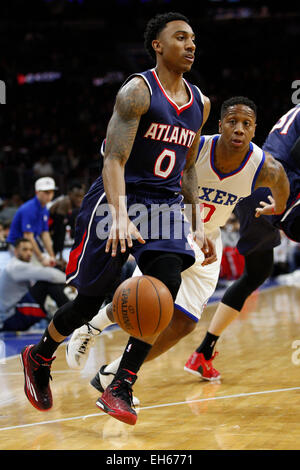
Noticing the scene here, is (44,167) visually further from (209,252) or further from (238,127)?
(209,252)

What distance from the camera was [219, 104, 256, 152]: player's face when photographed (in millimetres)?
4332

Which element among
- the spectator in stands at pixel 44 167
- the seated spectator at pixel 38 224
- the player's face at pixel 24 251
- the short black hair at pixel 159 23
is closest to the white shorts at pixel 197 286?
the short black hair at pixel 159 23

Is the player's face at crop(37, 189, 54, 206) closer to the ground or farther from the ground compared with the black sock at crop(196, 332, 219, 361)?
farther from the ground

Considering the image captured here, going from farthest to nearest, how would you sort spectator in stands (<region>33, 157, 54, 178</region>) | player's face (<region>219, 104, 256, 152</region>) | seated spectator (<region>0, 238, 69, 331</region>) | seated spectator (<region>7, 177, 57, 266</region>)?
spectator in stands (<region>33, 157, 54, 178</region>) < seated spectator (<region>7, 177, 57, 266</region>) < seated spectator (<region>0, 238, 69, 331</region>) < player's face (<region>219, 104, 256, 152</region>)

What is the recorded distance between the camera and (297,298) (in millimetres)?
10172

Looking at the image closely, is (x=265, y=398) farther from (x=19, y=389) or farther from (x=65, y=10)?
(x=65, y=10)

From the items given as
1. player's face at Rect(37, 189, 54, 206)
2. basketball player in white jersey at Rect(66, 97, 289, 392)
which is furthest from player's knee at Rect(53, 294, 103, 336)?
player's face at Rect(37, 189, 54, 206)

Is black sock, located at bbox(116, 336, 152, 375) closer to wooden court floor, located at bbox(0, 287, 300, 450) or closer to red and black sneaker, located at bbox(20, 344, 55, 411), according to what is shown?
wooden court floor, located at bbox(0, 287, 300, 450)

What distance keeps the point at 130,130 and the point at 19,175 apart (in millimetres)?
10632

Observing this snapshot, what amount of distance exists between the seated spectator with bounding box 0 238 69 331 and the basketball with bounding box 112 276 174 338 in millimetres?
4449

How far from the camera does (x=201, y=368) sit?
4883 millimetres

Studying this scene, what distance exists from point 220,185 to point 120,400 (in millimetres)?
1827

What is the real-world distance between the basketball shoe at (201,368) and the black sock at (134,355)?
1.57 metres

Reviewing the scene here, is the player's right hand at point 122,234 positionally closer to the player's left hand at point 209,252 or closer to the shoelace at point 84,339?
the player's left hand at point 209,252
